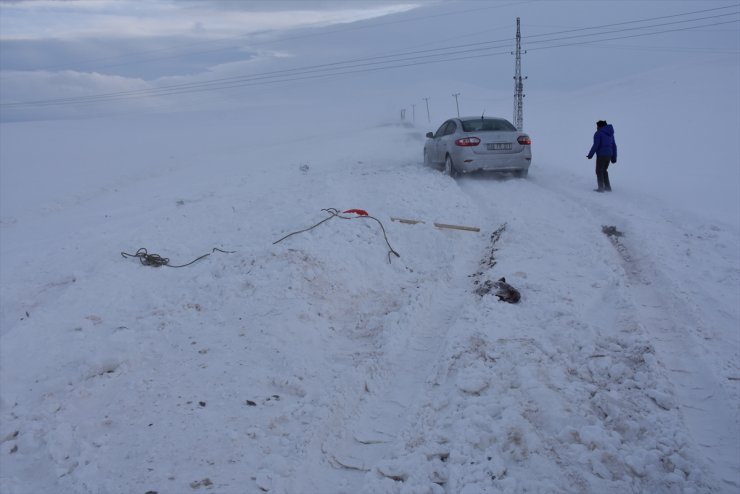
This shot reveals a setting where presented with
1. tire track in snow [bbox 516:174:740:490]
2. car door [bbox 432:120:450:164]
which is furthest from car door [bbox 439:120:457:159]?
tire track in snow [bbox 516:174:740:490]

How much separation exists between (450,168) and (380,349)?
8.61m

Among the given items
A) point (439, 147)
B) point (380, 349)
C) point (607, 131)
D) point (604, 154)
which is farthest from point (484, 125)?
point (380, 349)

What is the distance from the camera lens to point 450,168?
1269cm

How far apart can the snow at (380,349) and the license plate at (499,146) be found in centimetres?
183

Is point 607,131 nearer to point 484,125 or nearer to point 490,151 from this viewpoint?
point 490,151

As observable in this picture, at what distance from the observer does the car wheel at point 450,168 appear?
41.0 feet

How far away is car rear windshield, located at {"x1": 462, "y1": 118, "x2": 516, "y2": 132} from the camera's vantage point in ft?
41.1

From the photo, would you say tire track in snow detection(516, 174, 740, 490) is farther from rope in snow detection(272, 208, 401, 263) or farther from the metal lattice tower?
the metal lattice tower

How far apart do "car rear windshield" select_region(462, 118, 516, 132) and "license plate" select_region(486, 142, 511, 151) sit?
2.12 ft

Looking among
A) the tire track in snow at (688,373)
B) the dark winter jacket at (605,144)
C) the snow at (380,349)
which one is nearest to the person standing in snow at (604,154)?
the dark winter jacket at (605,144)

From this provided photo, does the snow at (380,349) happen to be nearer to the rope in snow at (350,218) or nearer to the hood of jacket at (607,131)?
the rope in snow at (350,218)

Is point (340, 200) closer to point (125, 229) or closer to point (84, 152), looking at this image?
point (125, 229)

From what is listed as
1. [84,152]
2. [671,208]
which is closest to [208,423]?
[671,208]

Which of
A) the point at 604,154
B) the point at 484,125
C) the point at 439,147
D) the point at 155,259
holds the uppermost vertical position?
the point at 484,125
